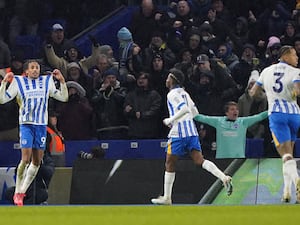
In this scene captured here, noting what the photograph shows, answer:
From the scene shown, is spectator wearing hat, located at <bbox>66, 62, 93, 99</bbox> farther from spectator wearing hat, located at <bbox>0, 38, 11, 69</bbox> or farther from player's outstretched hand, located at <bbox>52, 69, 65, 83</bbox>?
player's outstretched hand, located at <bbox>52, 69, 65, 83</bbox>

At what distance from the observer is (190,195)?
66.1ft

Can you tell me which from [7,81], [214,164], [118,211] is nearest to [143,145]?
[214,164]

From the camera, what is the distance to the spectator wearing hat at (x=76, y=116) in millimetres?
21797

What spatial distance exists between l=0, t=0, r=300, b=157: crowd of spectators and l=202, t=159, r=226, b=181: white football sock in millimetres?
2387

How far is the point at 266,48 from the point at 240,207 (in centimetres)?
847

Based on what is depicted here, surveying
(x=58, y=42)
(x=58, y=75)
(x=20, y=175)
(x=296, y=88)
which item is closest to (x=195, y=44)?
(x=58, y=42)

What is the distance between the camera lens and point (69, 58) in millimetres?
23219

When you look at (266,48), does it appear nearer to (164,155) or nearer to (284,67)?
(164,155)

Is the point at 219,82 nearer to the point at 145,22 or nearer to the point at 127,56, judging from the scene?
the point at 127,56

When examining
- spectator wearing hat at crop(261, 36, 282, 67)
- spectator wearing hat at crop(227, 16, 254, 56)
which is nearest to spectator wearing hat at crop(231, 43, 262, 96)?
spectator wearing hat at crop(261, 36, 282, 67)

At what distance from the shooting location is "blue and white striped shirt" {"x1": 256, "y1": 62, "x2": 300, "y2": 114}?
1711 cm

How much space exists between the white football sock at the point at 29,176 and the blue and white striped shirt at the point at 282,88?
385cm

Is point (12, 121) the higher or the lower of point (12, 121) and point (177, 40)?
the lower

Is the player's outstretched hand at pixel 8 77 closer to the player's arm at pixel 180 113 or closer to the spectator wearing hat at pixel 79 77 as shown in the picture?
the player's arm at pixel 180 113
